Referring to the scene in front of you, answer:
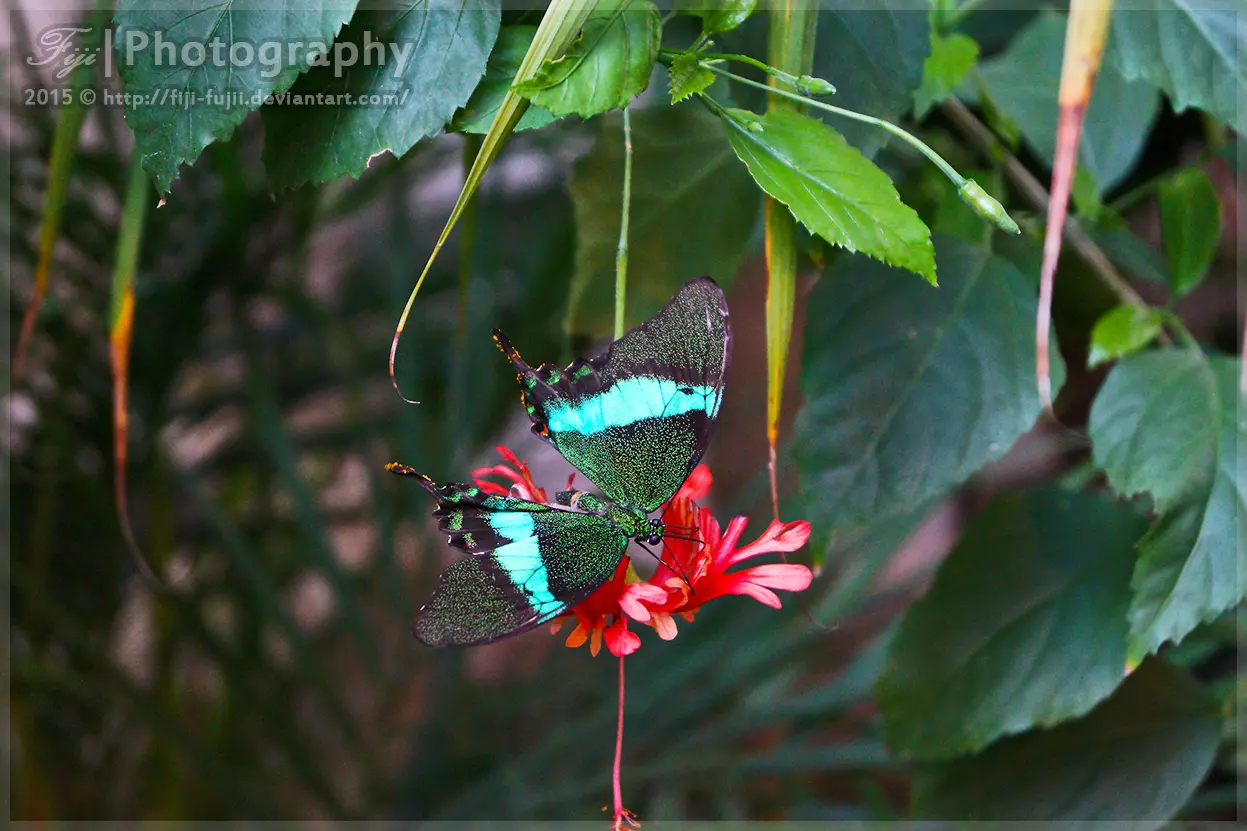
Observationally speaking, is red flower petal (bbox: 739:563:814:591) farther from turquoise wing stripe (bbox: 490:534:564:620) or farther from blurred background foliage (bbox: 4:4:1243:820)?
blurred background foliage (bbox: 4:4:1243:820)

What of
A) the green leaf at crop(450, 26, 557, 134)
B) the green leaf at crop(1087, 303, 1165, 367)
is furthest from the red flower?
the green leaf at crop(1087, 303, 1165, 367)

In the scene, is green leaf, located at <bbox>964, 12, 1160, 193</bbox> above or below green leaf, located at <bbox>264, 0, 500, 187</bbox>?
above

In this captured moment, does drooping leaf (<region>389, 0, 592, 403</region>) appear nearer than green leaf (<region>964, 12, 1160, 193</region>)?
Yes

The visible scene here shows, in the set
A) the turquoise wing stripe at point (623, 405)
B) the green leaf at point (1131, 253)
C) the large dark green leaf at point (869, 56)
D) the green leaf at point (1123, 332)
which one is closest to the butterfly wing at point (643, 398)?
the turquoise wing stripe at point (623, 405)

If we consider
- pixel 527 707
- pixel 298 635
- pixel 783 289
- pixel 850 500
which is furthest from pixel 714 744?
pixel 783 289

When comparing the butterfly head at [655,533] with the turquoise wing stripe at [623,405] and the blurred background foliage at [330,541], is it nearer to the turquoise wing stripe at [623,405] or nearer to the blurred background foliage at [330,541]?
the turquoise wing stripe at [623,405]

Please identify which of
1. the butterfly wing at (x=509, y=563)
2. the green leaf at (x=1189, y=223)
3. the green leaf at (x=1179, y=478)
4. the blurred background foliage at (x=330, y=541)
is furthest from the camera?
the blurred background foliage at (x=330, y=541)

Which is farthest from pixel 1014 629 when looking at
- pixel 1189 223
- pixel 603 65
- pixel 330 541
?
pixel 330 541
